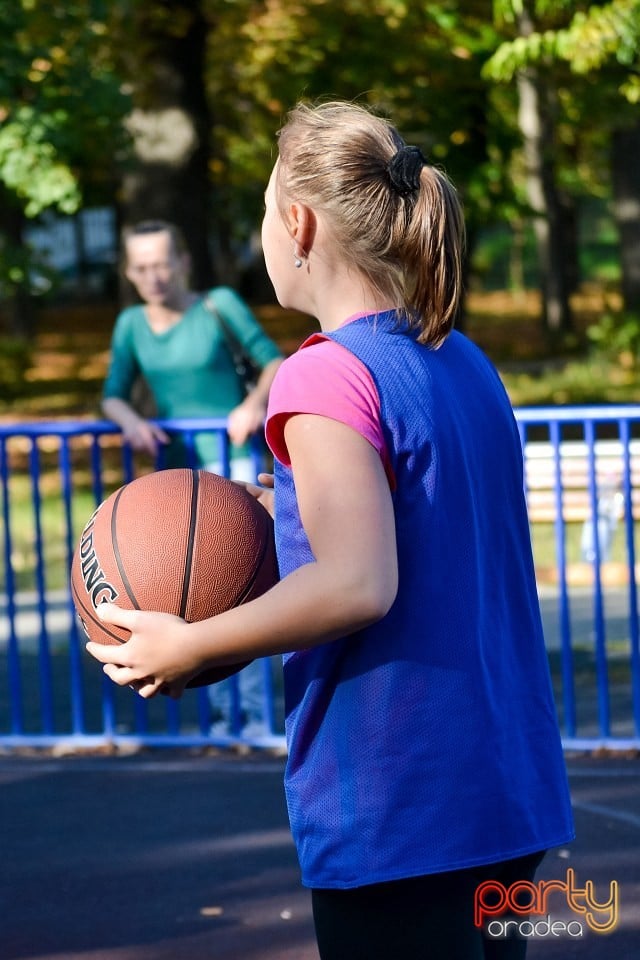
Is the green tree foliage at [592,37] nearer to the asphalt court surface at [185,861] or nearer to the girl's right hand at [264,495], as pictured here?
the asphalt court surface at [185,861]

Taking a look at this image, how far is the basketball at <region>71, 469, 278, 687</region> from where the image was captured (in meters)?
2.57

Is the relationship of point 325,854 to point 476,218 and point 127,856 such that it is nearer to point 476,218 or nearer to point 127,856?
point 127,856

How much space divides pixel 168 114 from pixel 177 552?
14544 millimetres

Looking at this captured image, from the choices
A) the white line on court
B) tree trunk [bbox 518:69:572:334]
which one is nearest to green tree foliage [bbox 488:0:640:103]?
the white line on court

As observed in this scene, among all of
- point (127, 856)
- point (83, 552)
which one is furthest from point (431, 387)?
point (127, 856)

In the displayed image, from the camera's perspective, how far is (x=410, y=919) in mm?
2119

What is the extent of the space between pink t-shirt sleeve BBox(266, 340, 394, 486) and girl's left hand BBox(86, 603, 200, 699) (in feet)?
1.03

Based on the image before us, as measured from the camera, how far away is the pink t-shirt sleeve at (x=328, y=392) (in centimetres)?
200

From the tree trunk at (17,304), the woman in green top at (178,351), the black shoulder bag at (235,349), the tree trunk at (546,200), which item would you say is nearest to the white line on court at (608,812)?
the woman in green top at (178,351)

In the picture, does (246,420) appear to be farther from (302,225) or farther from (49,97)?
(49,97)

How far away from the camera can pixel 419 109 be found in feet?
55.0

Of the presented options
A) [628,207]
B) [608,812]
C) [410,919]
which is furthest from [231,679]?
[628,207]

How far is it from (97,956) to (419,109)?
13.9 meters

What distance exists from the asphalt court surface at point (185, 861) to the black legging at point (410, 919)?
194 centimetres
